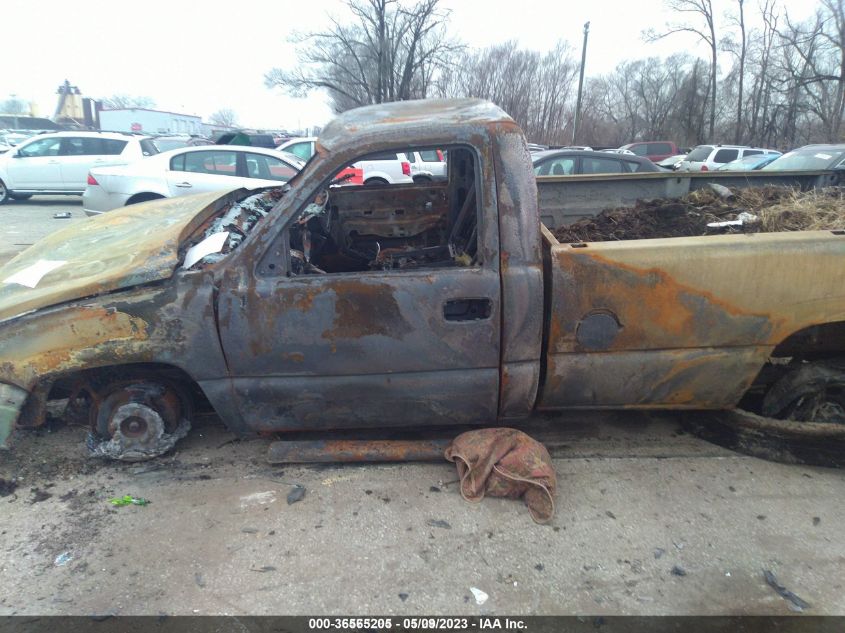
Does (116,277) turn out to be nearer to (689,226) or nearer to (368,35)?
(689,226)

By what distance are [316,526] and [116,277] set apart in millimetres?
1525

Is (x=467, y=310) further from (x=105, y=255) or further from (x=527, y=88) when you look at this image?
(x=527, y=88)

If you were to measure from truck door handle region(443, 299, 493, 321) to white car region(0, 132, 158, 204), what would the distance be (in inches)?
496

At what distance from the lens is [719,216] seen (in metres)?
3.49

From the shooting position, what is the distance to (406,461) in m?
2.92

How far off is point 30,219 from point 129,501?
10600 mm

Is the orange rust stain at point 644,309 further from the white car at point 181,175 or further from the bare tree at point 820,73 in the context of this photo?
the bare tree at point 820,73

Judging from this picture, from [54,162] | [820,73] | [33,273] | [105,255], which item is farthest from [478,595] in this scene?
[820,73]

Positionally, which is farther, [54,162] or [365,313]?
[54,162]

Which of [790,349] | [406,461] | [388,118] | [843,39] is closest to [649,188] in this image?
[790,349]

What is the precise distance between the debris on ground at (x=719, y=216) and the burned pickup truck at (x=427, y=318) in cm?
60

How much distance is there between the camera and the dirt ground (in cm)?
214

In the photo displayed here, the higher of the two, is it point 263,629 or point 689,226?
point 689,226

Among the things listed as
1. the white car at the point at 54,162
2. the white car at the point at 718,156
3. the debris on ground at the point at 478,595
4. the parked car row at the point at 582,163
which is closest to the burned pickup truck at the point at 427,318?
the debris on ground at the point at 478,595
